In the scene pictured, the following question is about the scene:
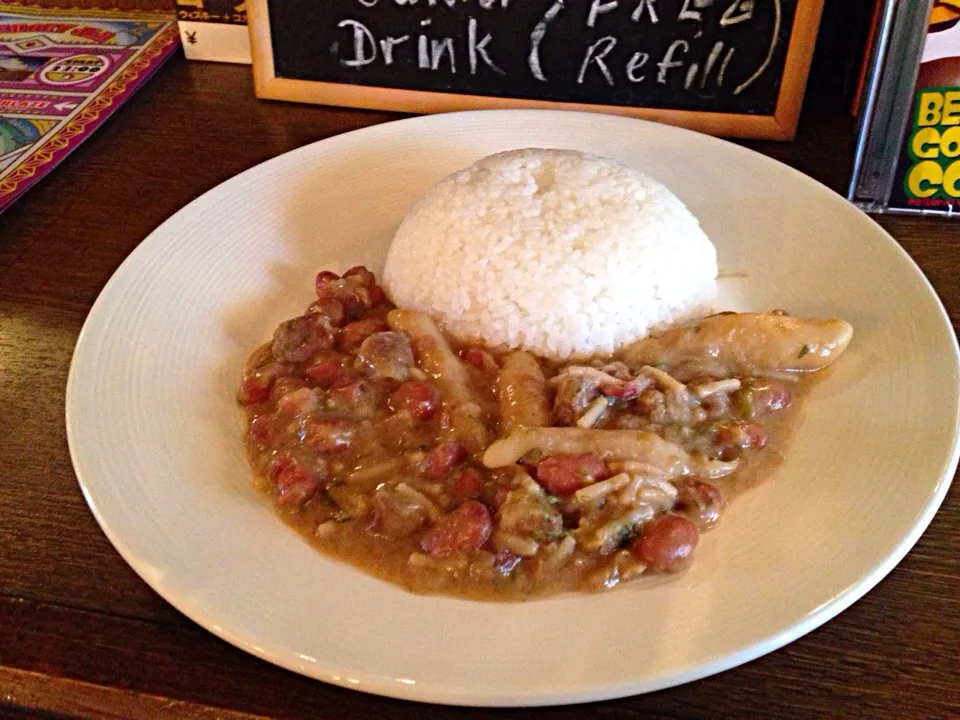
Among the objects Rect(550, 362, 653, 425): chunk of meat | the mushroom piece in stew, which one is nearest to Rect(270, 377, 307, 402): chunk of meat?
the mushroom piece in stew

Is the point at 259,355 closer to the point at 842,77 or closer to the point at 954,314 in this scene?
the point at 954,314

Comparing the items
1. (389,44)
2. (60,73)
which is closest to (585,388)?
(389,44)

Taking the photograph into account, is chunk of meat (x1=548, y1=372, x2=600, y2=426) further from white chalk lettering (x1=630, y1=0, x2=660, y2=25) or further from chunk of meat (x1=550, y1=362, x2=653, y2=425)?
white chalk lettering (x1=630, y1=0, x2=660, y2=25)

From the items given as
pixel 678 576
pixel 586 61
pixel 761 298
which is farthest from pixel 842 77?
pixel 678 576

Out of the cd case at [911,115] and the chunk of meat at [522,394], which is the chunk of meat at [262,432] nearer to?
the chunk of meat at [522,394]

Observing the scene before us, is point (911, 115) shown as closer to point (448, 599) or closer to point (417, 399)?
point (417, 399)
